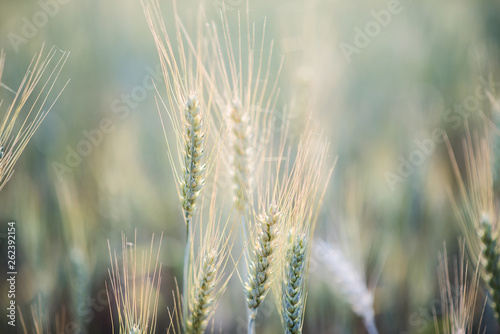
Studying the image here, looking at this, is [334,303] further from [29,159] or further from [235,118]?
[29,159]

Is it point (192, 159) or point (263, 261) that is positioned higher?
point (192, 159)

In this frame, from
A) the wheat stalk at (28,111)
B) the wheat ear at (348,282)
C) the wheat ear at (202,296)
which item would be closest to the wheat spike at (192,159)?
the wheat ear at (202,296)

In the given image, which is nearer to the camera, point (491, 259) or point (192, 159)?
point (192, 159)
